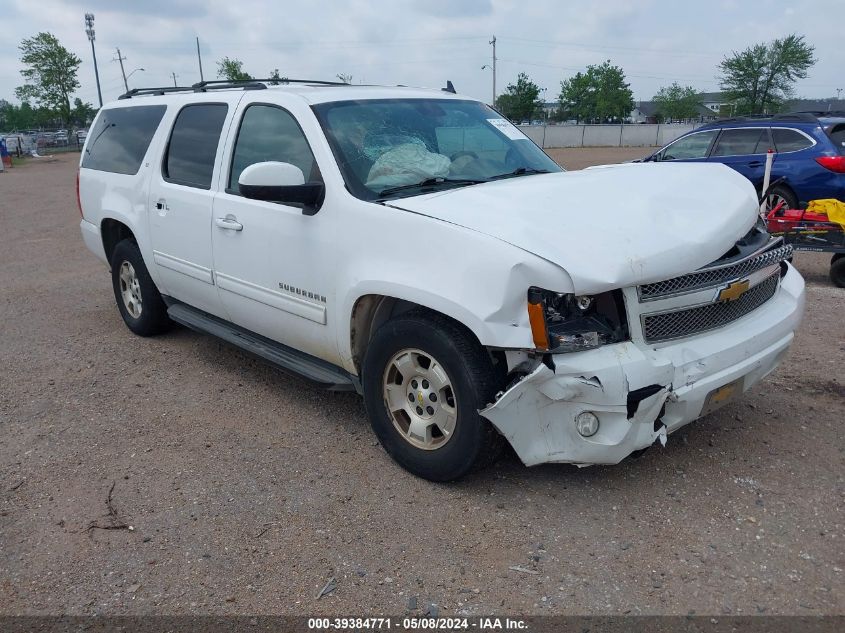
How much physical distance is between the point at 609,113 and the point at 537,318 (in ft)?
275

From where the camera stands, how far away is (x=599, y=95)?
81.1m

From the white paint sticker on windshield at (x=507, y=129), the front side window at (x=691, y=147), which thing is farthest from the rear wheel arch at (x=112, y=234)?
the front side window at (x=691, y=147)

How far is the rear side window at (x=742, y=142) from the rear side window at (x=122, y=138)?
8.35 metres

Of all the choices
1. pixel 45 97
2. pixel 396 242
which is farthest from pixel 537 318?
pixel 45 97

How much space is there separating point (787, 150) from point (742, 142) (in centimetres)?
84

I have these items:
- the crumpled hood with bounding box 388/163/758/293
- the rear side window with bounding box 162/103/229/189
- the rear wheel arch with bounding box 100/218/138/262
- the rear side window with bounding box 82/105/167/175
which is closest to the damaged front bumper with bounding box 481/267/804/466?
the crumpled hood with bounding box 388/163/758/293

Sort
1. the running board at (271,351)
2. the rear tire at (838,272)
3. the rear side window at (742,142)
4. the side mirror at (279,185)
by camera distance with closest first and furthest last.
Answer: the side mirror at (279,185) < the running board at (271,351) < the rear tire at (838,272) < the rear side window at (742,142)

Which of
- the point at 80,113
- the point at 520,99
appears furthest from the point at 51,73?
the point at 520,99

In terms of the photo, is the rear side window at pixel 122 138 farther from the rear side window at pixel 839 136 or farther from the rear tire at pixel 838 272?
the rear side window at pixel 839 136

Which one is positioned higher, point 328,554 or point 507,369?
point 507,369

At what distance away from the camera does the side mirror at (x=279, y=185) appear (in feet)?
11.4

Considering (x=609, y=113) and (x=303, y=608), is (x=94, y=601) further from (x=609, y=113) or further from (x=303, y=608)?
(x=609, y=113)

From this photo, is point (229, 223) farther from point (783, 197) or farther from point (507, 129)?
point (783, 197)

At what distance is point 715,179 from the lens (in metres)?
3.68
